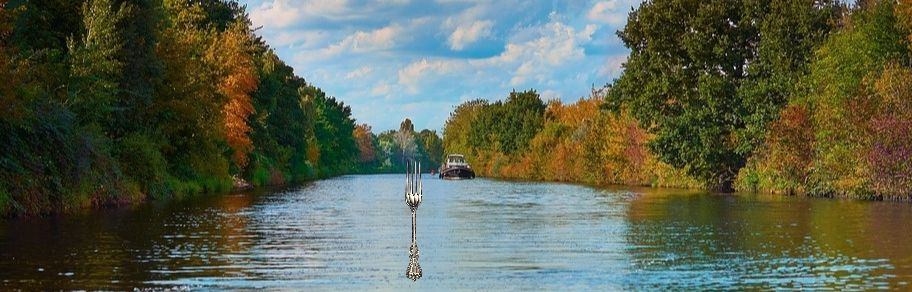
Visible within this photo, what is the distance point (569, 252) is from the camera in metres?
27.1

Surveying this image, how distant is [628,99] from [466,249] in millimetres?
55185

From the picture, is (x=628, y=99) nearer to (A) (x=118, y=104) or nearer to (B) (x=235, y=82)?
(B) (x=235, y=82)

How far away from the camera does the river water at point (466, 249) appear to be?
21031 millimetres

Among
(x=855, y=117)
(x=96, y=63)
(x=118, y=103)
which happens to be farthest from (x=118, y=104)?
(x=855, y=117)

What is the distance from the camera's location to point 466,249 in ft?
91.6

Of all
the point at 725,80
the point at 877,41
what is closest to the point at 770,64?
the point at 725,80

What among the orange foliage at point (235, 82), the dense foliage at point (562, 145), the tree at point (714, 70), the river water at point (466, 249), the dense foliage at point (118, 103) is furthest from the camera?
the dense foliage at point (562, 145)

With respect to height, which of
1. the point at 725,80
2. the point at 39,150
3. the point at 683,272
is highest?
the point at 725,80

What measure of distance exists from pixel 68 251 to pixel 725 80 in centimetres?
5307

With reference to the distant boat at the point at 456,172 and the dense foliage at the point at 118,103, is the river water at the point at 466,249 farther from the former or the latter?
the distant boat at the point at 456,172

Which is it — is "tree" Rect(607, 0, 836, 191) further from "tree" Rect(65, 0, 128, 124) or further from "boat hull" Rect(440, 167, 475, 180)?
"boat hull" Rect(440, 167, 475, 180)

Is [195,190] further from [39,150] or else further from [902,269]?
[902,269]

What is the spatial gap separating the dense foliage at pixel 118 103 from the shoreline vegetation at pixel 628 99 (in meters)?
0.09

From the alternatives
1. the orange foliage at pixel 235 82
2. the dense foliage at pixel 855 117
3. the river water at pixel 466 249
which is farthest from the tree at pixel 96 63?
the dense foliage at pixel 855 117
